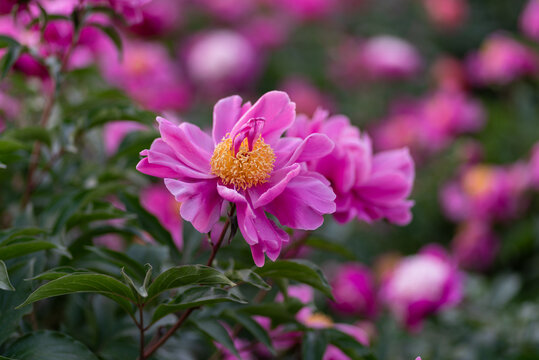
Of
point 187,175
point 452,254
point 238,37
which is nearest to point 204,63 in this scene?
point 238,37

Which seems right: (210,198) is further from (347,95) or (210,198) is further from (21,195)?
(347,95)

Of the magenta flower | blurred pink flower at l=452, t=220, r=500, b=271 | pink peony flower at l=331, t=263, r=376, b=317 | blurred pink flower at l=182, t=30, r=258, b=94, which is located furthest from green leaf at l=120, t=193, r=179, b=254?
blurred pink flower at l=182, t=30, r=258, b=94

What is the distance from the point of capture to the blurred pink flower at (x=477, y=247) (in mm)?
1620

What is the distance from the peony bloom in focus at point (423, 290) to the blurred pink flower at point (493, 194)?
35 centimetres

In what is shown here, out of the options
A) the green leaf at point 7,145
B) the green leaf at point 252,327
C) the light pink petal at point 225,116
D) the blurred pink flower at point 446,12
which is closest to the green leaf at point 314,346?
the green leaf at point 252,327

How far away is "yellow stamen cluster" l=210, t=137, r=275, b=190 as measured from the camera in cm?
58

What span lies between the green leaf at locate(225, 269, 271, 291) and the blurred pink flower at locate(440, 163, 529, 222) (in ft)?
3.92

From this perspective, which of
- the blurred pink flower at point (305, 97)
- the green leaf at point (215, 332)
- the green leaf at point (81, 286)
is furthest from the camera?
the blurred pink flower at point (305, 97)

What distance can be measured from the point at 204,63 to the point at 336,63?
2.01 feet

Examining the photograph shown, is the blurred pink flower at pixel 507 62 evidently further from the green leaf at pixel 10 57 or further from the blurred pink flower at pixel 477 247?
the green leaf at pixel 10 57

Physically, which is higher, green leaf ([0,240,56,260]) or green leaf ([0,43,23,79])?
green leaf ([0,43,23,79])

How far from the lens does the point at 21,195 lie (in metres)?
0.91

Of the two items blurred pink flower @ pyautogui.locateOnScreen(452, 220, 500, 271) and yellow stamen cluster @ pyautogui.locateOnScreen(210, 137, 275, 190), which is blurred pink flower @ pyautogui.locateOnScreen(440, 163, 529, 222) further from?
yellow stamen cluster @ pyautogui.locateOnScreen(210, 137, 275, 190)

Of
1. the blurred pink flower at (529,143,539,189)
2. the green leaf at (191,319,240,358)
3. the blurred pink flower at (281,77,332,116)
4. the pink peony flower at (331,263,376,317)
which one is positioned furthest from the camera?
the blurred pink flower at (281,77,332,116)
